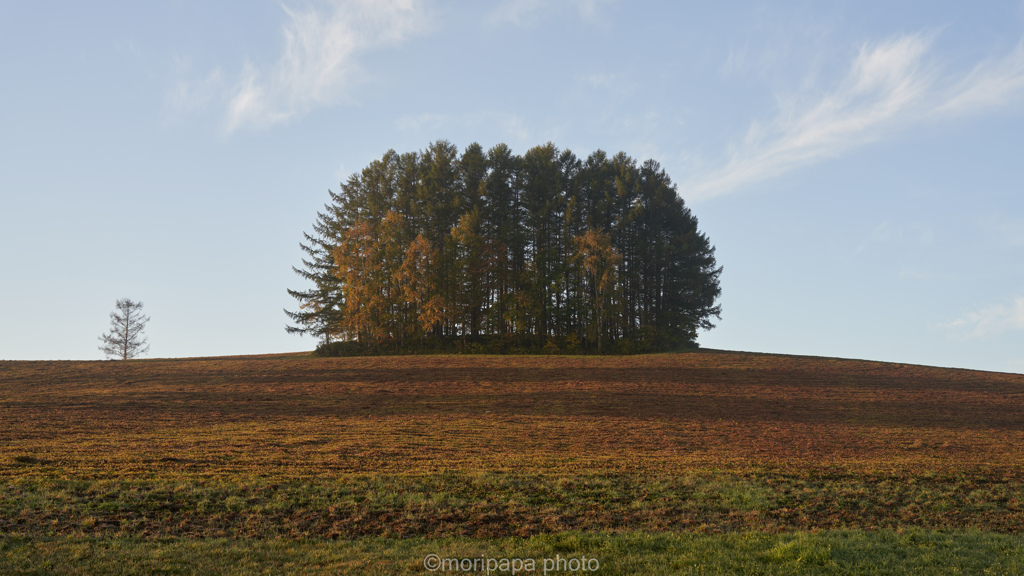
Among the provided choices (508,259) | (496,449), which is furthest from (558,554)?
(508,259)

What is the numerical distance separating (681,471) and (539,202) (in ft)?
146

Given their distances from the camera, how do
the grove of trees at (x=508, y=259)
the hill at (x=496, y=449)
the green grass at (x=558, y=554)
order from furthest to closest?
the grove of trees at (x=508, y=259) → the hill at (x=496, y=449) → the green grass at (x=558, y=554)

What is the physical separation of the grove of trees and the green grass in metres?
40.4

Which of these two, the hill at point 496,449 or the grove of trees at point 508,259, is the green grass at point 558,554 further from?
the grove of trees at point 508,259

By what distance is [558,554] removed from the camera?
8.79 metres

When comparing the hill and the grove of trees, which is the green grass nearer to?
the hill

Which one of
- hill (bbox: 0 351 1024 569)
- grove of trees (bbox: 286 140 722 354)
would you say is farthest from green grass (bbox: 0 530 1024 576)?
grove of trees (bbox: 286 140 722 354)

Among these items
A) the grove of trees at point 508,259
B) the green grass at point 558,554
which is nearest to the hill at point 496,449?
the green grass at point 558,554

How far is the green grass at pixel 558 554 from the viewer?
8.17m

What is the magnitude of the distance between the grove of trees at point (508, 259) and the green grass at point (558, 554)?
40.4 m

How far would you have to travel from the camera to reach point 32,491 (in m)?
12.5

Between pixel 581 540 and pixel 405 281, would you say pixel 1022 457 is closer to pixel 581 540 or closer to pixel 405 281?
pixel 581 540

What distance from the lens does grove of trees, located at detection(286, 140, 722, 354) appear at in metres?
51.6

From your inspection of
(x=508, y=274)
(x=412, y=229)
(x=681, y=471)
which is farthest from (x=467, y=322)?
(x=681, y=471)
